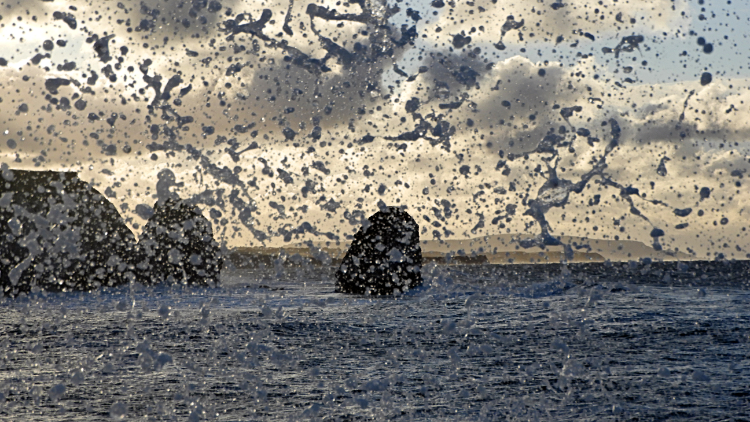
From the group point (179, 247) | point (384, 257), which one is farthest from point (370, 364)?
point (179, 247)

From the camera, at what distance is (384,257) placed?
3083cm

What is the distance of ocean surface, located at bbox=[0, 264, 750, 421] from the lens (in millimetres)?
8797

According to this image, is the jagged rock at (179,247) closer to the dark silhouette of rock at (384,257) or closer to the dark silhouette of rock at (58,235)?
the dark silhouette of rock at (58,235)

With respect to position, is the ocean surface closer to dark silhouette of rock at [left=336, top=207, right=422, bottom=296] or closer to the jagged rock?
dark silhouette of rock at [left=336, top=207, right=422, bottom=296]

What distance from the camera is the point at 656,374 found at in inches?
463

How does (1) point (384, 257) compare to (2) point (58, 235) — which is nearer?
(1) point (384, 257)

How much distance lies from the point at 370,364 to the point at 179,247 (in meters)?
26.4

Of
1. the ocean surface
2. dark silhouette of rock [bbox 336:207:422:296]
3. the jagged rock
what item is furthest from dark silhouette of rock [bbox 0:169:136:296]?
dark silhouette of rock [bbox 336:207:422:296]

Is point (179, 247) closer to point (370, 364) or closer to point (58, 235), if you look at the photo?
point (58, 235)

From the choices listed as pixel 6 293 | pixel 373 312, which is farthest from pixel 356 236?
pixel 6 293

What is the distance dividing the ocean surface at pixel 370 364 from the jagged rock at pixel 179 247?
11035 mm

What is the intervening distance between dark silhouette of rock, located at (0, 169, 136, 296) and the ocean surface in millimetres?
6540

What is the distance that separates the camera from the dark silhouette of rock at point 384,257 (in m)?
29.6

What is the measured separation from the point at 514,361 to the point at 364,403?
491 cm
